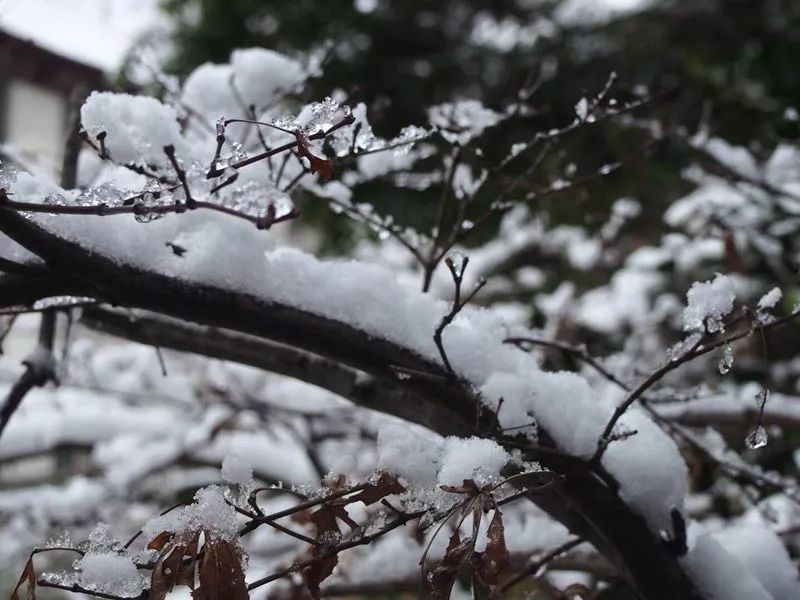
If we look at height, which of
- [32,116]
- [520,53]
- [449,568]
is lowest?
[449,568]

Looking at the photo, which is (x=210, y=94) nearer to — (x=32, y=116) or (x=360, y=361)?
(x=360, y=361)

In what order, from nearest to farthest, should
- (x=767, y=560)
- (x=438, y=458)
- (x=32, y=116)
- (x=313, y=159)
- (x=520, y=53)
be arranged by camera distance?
(x=313, y=159), (x=438, y=458), (x=767, y=560), (x=520, y=53), (x=32, y=116)

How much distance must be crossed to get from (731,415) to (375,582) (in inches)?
34.6

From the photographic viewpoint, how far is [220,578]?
2.21 ft

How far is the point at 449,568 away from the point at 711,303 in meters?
0.42

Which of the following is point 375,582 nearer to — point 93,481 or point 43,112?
point 93,481

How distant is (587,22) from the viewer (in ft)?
12.1

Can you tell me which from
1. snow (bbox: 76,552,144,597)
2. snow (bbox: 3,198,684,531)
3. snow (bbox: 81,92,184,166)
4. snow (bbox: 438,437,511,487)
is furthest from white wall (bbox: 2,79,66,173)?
snow (bbox: 438,437,511,487)

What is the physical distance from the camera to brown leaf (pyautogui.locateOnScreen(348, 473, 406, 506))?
0.72 meters

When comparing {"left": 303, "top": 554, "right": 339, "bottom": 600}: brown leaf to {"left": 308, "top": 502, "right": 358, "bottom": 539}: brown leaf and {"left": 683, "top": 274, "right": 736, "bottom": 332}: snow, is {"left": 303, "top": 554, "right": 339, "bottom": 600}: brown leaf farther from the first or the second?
{"left": 683, "top": 274, "right": 736, "bottom": 332}: snow

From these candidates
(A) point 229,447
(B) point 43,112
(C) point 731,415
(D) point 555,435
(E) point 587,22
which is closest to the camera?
(D) point 555,435

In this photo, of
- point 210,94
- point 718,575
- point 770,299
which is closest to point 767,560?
point 718,575

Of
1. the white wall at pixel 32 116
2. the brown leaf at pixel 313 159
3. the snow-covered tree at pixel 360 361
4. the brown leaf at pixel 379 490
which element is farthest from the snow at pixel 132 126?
the white wall at pixel 32 116

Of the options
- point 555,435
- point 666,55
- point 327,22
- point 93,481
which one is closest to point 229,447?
point 93,481
